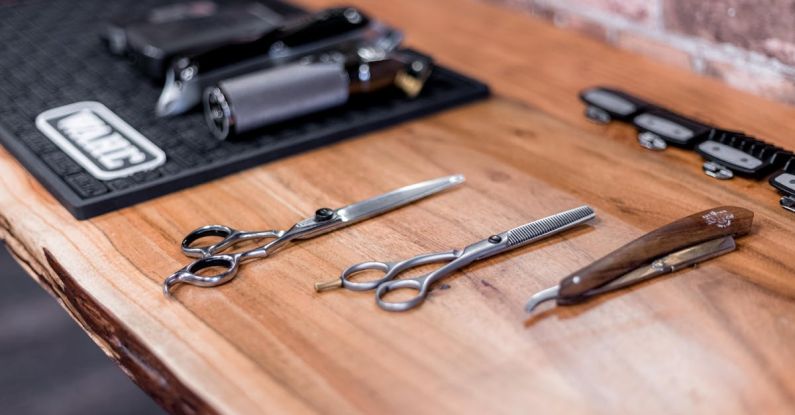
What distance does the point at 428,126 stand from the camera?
1050 millimetres

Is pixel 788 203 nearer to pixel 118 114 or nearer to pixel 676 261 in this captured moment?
pixel 676 261

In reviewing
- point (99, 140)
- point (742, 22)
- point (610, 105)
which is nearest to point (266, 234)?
point (99, 140)

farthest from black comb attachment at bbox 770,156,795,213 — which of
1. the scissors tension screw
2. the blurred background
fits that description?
the blurred background

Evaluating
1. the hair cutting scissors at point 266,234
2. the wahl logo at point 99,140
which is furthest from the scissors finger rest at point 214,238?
the wahl logo at point 99,140

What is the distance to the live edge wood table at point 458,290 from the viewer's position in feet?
2.15

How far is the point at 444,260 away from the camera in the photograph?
78 cm

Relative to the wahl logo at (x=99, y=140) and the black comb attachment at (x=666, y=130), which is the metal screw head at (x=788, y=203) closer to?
the black comb attachment at (x=666, y=130)

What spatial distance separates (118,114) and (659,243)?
0.59 m

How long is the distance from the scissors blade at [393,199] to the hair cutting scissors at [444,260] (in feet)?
0.27

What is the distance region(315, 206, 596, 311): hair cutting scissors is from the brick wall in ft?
1.23

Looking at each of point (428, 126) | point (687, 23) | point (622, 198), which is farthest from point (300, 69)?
point (687, 23)

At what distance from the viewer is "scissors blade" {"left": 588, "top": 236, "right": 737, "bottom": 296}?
2.46 feet

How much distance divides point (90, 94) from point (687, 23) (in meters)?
0.69

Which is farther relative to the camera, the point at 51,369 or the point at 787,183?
the point at 51,369
